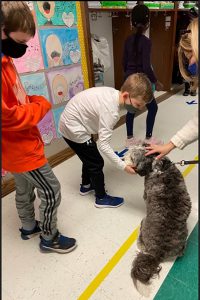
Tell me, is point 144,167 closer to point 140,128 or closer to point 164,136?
point 164,136

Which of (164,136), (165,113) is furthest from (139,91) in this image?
(165,113)

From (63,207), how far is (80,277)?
0.54m

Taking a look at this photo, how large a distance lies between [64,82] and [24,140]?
1.16 metres

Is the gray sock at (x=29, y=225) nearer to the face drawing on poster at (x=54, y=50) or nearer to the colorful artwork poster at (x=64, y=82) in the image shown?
the colorful artwork poster at (x=64, y=82)

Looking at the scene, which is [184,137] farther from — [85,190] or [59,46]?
[59,46]

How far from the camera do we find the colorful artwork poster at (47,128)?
2.02m

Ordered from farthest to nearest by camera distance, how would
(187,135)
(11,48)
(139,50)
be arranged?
(139,50) < (187,135) < (11,48)

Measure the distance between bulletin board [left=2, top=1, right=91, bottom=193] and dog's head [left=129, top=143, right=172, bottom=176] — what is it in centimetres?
92

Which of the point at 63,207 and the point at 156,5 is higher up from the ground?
the point at 156,5

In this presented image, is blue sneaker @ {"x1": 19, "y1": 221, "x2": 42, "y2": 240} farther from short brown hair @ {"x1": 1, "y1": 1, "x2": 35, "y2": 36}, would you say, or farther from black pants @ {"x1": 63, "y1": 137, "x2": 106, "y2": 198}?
short brown hair @ {"x1": 1, "y1": 1, "x2": 35, "y2": 36}

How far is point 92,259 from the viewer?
131 centimetres

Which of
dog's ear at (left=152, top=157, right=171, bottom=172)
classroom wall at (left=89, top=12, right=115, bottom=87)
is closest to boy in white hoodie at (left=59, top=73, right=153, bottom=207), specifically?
dog's ear at (left=152, top=157, right=171, bottom=172)

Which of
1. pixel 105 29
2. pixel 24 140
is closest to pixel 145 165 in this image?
pixel 24 140

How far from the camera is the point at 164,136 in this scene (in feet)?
8.26
